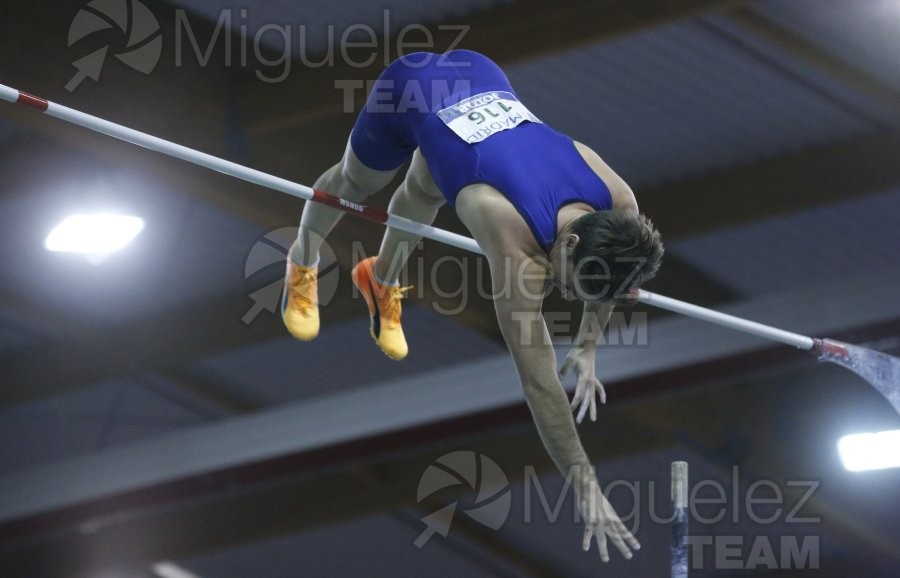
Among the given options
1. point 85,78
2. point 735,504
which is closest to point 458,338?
point 735,504

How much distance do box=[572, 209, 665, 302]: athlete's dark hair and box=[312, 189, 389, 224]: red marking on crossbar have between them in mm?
1170

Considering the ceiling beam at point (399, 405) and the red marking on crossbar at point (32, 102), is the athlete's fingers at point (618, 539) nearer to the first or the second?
the red marking on crossbar at point (32, 102)

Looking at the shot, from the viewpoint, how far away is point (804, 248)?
31.0 ft

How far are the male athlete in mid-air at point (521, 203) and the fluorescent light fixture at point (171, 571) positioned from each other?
8.71 metres

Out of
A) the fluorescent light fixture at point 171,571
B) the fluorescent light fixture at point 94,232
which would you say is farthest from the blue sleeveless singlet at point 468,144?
the fluorescent light fixture at point 171,571

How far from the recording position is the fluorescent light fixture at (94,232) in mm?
9445

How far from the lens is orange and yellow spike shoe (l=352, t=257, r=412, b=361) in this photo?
628cm

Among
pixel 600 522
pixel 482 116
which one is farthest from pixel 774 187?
pixel 600 522

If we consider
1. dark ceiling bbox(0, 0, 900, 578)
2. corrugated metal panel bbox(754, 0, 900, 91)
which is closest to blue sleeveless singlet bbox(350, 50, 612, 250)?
dark ceiling bbox(0, 0, 900, 578)

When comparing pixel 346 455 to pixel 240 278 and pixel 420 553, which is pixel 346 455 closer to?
pixel 240 278

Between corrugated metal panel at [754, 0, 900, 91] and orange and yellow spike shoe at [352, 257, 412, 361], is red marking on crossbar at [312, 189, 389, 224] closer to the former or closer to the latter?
orange and yellow spike shoe at [352, 257, 412, 361]

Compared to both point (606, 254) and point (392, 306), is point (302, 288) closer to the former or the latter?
point (392, 306)

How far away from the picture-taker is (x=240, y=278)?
10398 millimetres

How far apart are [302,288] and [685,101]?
2997 mm
